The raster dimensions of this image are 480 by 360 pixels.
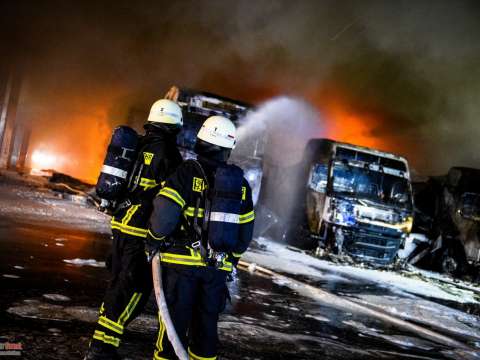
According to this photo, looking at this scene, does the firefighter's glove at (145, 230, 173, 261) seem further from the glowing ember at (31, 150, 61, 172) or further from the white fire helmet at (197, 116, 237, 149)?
the glowing ember at (31, 150, 61, 172)

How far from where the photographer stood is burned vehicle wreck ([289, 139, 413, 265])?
9.48 m

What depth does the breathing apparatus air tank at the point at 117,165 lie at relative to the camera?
305 centimetres

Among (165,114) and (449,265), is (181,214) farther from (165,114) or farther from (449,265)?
(449,265)

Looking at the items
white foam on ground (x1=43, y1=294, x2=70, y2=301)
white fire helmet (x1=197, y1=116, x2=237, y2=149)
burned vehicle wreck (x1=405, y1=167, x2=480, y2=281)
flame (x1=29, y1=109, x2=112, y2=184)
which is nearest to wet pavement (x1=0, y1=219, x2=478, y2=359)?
white foam on ground (x1=43, y1=294, x2=70, y2=301)

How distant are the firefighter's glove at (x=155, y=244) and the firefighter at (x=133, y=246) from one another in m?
0.39

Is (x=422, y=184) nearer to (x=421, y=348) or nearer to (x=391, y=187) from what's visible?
(x=391, y=187)

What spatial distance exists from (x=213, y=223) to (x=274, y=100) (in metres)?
18.8

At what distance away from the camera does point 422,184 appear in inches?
565

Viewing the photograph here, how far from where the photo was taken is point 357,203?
9.48 m

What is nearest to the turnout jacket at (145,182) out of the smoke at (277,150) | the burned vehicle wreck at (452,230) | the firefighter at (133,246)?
the firefighter at (133,246)

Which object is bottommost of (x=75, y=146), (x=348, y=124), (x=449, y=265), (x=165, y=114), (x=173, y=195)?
(x=449, y=265)

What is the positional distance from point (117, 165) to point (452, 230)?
1062 cm

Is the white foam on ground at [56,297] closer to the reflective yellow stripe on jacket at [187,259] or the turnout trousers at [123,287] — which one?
the turnout trousers at [123,287]

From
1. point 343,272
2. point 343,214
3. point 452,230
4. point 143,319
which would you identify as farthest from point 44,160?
point 143,319
